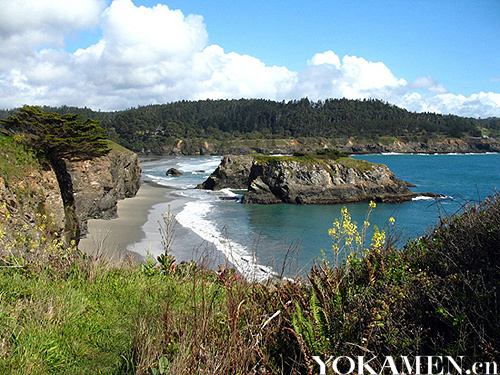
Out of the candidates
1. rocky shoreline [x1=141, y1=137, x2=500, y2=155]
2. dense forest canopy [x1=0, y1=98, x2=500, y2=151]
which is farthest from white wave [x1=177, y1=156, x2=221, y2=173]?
dense forest canopy [x1=0, y1=98, x2=500, y2=151]

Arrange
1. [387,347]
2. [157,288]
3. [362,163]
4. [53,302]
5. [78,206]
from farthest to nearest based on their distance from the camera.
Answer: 1. [362,163]
2. [78,206]
3. [157,288]
4. [53,302]
5. [387,347]

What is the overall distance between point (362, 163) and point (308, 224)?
63.3ft

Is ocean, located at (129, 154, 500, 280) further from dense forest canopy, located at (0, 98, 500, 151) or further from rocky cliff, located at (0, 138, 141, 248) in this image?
dense forest canopy, located at (0, 98, 500, 151)

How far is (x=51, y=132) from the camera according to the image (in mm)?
14266

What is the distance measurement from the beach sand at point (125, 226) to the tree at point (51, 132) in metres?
3.63

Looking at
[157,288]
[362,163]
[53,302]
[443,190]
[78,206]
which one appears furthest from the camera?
[443,190]

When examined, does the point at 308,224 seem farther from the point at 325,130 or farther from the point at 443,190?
the point at 325,130

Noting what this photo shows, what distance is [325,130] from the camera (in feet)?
541

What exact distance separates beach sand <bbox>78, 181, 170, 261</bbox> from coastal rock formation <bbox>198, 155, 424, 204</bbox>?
10.5m

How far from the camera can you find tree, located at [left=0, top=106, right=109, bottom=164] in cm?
1373

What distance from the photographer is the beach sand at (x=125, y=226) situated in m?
17.1

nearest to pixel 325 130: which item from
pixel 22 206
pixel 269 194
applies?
pixel 269 194

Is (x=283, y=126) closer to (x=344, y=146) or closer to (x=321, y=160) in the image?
(x=344, y=146)

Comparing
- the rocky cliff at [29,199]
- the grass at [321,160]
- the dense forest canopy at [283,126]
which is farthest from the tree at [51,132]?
the dense forest canopy at [283,126]
